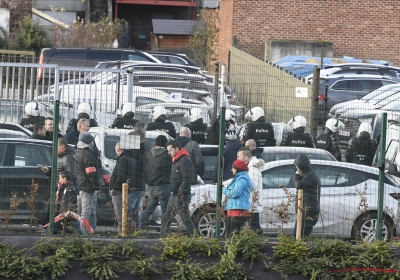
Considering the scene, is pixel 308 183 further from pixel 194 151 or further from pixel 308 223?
pixel 194 151

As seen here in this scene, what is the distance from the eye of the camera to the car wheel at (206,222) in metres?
9.77

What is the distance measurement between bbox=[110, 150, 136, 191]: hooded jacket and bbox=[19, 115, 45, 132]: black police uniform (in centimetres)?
167

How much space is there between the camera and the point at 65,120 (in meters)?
11.0

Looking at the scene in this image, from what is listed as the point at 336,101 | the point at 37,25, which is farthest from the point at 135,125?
the point at 37,25

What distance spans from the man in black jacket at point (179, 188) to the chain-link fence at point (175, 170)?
0.14 ft

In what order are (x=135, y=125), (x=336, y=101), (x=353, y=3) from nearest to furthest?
1. (x=135, y=125)
2. (x=336, y=101)
3. (x=353, y=3)

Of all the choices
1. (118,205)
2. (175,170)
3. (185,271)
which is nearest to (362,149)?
(175,170)

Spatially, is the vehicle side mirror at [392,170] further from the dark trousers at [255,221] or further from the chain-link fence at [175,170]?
the dark trousers at [255,221]

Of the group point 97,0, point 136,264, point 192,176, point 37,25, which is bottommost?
point 136,264

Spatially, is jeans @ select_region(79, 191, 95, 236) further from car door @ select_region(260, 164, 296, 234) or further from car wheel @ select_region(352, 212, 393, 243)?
car wheel @ select_region(352, 212, 393, 243)

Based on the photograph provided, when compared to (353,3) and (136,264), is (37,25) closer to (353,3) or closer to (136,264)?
(353,3)

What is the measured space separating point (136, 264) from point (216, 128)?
3545 millimetres

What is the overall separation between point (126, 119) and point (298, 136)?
103 inches

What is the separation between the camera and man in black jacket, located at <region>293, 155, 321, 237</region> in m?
9.79
